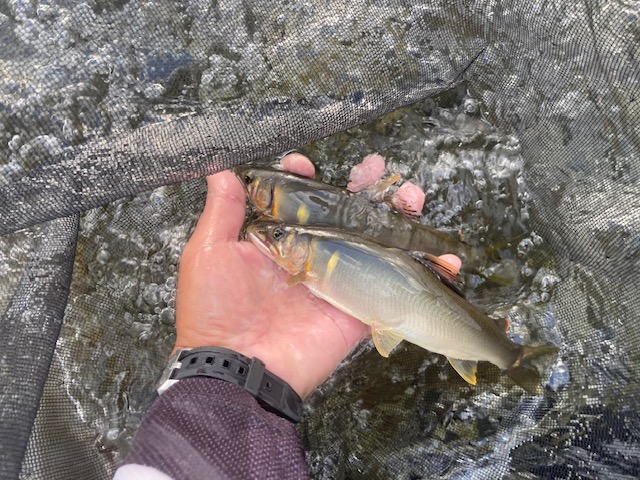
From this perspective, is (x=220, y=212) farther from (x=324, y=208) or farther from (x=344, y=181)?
(x=344, y=181)

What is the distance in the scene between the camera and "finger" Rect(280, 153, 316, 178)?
2668mm

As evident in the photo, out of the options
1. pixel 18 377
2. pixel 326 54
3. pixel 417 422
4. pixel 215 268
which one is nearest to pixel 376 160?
pixel 326 54

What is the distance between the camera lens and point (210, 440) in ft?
5.22

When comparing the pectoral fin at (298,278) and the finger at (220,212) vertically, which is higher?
the finger at (220,212)

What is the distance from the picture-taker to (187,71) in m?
1.76

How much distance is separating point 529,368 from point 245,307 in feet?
4.27

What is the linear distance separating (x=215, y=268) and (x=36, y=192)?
2.42 feet

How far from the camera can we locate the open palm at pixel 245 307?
2150mm

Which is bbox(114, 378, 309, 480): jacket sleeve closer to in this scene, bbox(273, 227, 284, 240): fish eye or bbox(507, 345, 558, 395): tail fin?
bbox(273, 227, 284, 240): fish eye

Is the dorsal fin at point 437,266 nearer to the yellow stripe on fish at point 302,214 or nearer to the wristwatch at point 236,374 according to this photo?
the yellow stripe on fish at point 302,214

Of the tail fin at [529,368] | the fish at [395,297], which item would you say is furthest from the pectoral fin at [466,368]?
the tail fin at [529,368]

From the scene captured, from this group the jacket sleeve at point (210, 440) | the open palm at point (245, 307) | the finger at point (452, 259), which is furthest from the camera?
the finger at point (452, 259)

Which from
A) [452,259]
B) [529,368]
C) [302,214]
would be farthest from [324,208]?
[529,368]

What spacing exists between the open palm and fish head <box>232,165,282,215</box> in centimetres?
19
